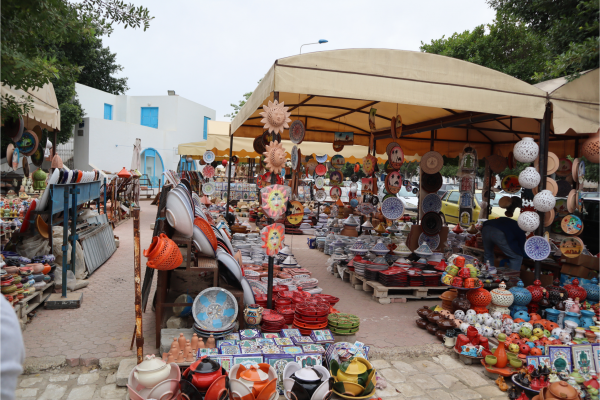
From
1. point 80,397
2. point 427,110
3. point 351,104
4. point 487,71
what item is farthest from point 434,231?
point 80,397

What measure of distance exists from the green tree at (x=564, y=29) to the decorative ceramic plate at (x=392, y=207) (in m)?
3.03

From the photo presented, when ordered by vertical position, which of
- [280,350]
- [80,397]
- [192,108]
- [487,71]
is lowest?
[80,397]

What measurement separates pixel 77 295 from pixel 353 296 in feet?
12.6

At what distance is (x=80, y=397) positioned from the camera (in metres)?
3.11

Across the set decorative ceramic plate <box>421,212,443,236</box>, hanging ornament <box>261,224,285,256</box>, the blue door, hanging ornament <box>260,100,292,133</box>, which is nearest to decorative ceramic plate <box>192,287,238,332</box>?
hanging ornament <box>261,224,285,256</box>

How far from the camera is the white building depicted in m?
20.1

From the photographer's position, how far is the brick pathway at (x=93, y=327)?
12.3 feet

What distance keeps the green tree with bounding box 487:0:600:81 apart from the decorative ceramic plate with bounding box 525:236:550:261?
7.08 ft

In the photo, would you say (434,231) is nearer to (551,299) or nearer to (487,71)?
(551,299)

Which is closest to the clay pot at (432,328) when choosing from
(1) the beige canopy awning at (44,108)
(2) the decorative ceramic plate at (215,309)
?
(2) the decorative ceramic plate at (215,309)

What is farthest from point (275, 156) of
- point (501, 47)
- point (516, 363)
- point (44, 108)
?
point (501, 47)

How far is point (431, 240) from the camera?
300 inches

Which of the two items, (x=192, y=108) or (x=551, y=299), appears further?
(x=192, y=108)

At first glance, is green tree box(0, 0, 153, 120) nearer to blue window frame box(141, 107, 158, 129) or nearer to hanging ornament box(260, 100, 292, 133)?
hanging ornament box(260, 100, 292, 133)
